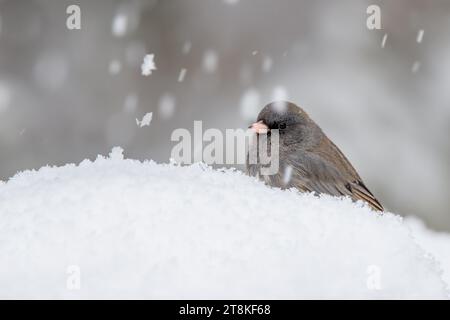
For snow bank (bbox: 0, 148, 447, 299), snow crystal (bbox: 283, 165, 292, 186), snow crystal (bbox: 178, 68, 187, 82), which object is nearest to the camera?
snow bank (bbox: 0, 148, 447, 299)

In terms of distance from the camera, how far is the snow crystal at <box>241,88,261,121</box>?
3.88 m

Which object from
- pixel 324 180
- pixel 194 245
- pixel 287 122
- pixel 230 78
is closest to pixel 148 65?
pixel 230 78

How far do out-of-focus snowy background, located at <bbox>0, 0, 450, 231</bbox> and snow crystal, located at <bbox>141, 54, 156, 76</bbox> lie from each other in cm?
5

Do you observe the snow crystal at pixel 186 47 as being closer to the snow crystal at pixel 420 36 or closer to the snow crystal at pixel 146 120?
the snow crystal at pixel 146 120

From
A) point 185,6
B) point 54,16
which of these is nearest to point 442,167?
point 185,6

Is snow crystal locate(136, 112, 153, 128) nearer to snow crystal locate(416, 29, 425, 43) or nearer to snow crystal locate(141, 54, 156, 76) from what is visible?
snow crystal locate(141, 54, 156, 76)

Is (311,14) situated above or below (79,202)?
above

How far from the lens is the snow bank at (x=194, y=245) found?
108 cm

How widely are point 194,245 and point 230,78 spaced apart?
299cm

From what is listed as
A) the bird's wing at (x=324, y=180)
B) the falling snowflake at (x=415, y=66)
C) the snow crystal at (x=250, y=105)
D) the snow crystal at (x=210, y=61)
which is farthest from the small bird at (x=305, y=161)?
the falling snowflake at (x=415, y=66)

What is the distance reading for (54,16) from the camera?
3992 mm

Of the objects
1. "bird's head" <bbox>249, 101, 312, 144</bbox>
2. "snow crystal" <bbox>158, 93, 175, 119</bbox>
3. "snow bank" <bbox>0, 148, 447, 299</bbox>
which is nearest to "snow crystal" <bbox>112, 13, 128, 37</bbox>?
"snow crystal" <bbox>158, 93, 175, 119</bbox>
